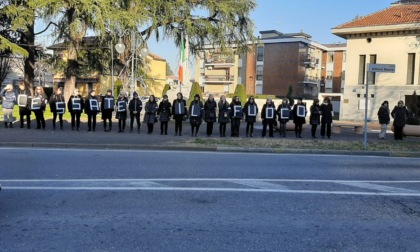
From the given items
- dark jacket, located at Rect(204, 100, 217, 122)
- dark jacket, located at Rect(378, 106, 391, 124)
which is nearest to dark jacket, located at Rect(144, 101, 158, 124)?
dark jacket, located at Rect(204, 100, 217, 122)

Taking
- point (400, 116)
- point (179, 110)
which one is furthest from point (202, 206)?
point (400, 116)

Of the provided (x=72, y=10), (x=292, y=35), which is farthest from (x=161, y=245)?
(x=292, y=35)

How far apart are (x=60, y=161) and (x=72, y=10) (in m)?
18.3

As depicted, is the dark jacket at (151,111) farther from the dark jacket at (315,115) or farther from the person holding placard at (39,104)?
the dark jacket at (315,115)

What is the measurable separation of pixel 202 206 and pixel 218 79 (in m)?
73.6

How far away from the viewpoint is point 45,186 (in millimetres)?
7398

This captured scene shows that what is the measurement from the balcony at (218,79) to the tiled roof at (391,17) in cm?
3782

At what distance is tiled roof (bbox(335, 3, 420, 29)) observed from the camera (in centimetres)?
3736

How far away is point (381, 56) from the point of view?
38.6 meters

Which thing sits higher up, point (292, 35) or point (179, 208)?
point (292, 35)

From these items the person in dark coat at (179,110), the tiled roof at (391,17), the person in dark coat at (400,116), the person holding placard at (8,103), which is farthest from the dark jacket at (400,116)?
the tiled roof at (391,17)

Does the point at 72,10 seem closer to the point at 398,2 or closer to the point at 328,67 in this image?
the point at 398,2

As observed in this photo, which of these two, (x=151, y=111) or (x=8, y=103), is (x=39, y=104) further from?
(x=151, y=111)

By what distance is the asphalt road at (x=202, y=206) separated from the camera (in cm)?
478
